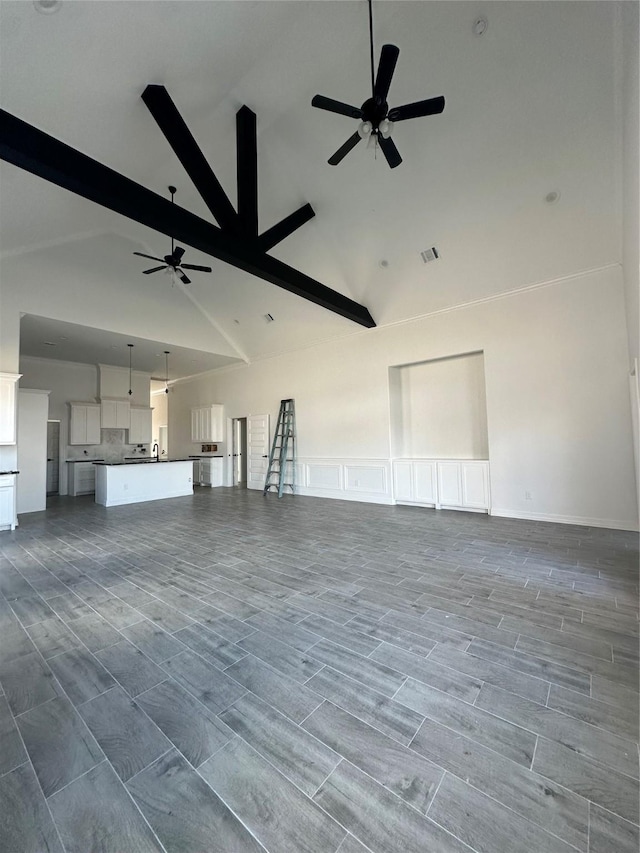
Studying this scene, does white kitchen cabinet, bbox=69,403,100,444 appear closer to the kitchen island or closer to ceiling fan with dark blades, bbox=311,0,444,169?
the kitchen island

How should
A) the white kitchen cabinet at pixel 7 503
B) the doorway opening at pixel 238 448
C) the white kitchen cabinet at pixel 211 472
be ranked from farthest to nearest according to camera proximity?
→ the doorway opening at pixel 238 448 < the white kitchen cabinet at pixel 211 472 < the white kitchen cabinet at pixel 7 503

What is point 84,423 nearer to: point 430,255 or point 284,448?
point 284,448

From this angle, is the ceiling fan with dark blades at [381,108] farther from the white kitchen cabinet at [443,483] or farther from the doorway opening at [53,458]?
the doorway opening at [53,458]

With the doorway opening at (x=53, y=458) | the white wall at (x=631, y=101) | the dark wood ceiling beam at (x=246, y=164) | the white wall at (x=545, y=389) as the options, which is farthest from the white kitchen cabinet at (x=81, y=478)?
the white wall at (x=631, y=101)

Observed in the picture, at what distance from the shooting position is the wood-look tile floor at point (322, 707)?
118 cm

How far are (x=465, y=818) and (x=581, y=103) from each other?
17.5ft

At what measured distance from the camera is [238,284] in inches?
280

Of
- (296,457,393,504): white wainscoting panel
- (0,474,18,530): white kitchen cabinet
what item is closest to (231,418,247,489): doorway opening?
(296,457,393,504): white wainscoting panel

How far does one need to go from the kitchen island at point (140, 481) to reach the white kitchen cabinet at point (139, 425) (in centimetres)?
237

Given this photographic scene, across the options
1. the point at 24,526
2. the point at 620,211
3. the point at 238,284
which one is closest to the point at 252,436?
the point at 238,284

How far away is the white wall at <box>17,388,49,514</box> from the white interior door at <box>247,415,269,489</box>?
443 cm

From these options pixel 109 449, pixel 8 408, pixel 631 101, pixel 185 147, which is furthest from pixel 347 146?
pixel 109 449

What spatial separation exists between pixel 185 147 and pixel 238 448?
8026 millimetres

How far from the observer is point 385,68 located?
254 centimetres
